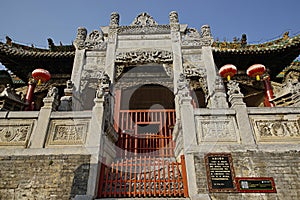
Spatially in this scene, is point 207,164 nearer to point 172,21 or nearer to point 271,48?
point 271,48

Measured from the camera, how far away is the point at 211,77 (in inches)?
366

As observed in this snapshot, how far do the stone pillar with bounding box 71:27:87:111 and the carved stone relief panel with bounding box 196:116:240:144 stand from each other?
5.26 meters

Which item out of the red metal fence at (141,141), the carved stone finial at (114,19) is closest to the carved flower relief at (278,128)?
the red metal fence at (141,141)

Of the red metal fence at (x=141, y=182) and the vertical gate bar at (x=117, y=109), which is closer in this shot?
the red metal fence at (x=141, y=182)

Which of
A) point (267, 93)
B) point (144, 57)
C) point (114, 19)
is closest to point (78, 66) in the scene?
point (144, 57)

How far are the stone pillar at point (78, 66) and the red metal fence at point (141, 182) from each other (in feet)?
13.6

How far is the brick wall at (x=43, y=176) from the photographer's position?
4.86 meters

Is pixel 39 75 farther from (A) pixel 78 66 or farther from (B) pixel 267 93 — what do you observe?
(B) pixel 267 93

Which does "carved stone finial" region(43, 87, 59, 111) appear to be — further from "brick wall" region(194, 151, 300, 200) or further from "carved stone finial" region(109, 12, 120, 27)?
"carved stone finial" region(109, 12, 120, 27)

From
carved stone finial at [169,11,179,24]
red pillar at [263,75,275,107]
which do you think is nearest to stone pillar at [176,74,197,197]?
red pillar at [263,75,275,107]

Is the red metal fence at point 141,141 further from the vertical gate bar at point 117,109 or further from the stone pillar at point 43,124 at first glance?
the stone pillar at point 43,124

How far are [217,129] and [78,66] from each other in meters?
7.00

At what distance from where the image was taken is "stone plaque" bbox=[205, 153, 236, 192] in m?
4.80

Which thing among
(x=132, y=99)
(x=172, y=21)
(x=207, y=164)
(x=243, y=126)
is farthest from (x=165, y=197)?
(x=172, y=21)
